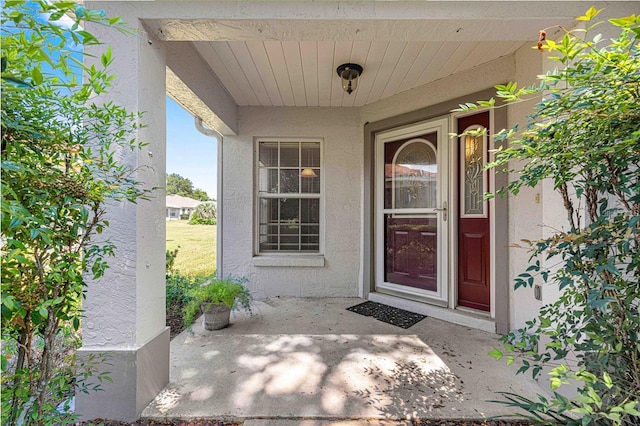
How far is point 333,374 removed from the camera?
1.91m

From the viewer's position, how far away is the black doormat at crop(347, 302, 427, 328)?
2871 millimetres

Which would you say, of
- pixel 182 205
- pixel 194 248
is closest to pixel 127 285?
pixel 194 248

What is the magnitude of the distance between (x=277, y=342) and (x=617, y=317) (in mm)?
2188

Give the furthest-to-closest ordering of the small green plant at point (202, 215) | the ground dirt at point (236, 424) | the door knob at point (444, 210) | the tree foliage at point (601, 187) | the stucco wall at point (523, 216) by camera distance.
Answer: the small green plant at point (202, 215) → the door knob at point (444, 210) → the stucco wall at point (523, 216) → the ground dirt at point (236, 424) → the tree foliage at point (601, 187)

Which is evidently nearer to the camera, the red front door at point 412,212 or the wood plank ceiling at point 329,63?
the wood plank ceiling at point 329,63

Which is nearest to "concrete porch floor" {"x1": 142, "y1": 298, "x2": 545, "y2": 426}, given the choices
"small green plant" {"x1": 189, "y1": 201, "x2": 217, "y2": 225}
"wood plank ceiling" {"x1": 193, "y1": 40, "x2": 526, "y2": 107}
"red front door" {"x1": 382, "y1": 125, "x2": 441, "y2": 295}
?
"red front door" {"x1": 382, "y1": 125, "x2": 441, "y2": 295}

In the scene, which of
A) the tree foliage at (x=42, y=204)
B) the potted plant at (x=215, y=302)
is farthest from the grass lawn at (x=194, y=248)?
the tree foliage at (x=42, y=204)

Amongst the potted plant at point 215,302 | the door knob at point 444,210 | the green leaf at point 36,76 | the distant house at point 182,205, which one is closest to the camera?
the green leaf at point 36,76

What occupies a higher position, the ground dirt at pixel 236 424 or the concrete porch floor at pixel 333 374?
the concrete porch floor at pixel 333 374

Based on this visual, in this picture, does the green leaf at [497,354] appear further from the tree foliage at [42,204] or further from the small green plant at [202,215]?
the small green plant at [202,215]

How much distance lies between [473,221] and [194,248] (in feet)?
21.1

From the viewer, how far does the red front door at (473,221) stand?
2.82 meters

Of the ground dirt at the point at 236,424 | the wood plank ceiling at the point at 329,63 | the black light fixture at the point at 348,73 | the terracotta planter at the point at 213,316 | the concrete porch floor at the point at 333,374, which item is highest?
the wood plank ceiling at the point at 329,63

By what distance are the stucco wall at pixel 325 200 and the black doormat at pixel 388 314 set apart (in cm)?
43
